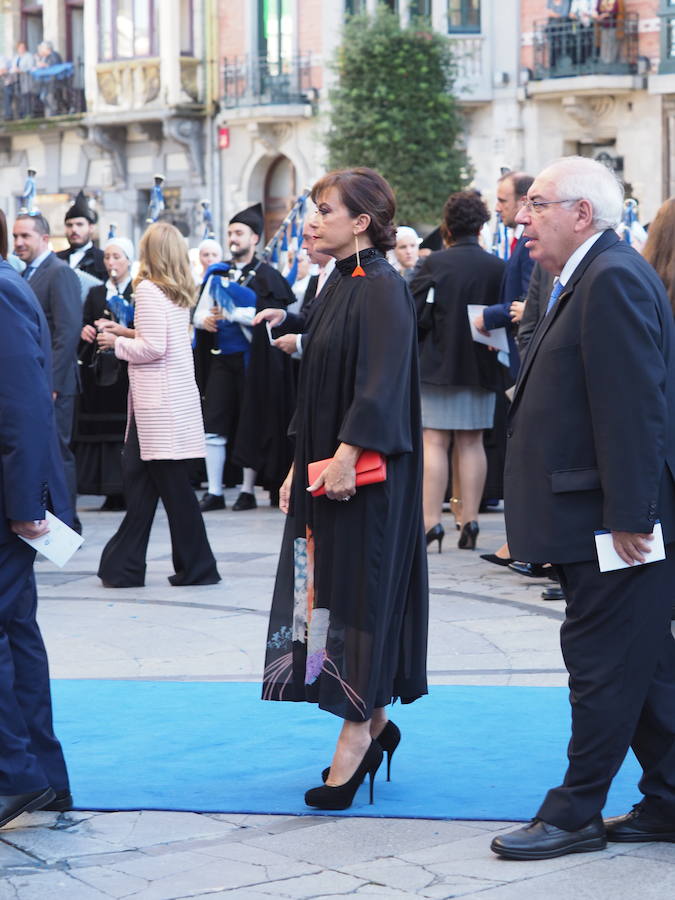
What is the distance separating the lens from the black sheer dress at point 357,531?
5.16 meters

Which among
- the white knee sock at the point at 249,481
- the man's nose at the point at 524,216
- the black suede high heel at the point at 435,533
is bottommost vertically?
the white knee sock at the point at 249,481

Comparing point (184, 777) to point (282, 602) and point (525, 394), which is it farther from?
point (525, 394)

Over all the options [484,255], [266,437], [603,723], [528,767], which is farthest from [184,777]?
[266,437]

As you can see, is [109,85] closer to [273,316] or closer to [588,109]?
[588,109]

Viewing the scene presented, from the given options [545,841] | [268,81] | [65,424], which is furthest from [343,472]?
[268,81]

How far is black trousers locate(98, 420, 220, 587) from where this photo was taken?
9211 millimetres

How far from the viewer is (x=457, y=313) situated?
10359mm

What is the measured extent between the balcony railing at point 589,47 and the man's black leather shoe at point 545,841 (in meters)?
26.8

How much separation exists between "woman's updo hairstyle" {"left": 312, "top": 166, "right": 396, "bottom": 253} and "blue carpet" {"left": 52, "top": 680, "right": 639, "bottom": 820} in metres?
1.70

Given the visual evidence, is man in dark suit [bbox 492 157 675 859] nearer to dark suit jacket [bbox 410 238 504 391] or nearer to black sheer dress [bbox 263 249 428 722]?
black sheer dress [bbox 263 249 428 722]

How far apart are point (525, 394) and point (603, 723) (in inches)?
36.1

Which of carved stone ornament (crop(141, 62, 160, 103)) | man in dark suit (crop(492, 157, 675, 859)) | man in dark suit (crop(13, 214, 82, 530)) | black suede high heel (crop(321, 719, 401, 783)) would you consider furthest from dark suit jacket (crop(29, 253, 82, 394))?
carved stone ornament (crop(141, 62, 160, 103))

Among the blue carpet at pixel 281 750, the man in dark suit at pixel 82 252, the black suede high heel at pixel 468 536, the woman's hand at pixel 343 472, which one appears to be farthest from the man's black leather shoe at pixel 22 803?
the man in dark suit at pixel 82 252

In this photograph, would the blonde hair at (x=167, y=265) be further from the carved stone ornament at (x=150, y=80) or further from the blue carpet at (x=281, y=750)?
the carved stone ornament at (x=150, y=80)
